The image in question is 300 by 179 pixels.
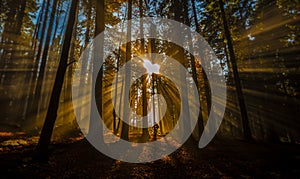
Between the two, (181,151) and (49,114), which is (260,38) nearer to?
(181,151)

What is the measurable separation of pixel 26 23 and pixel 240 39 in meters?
23.2

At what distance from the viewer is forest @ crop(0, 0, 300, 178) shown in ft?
21.6

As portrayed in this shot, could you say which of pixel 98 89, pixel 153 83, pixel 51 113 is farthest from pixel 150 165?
pixel 153 83

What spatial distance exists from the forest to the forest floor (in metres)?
0.04

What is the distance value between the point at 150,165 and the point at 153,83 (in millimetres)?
11036

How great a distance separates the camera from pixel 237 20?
49.8ft

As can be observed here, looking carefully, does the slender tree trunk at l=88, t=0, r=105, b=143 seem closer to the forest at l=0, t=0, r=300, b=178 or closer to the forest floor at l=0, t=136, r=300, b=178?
the forest at l=0, t=0, r=300, b=178

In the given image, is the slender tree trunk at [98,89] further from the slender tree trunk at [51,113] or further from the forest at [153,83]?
the slender tree trunk at [51,113]

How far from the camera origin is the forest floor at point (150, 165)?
→ 211 inches

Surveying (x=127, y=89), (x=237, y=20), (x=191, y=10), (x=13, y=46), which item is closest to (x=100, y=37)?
(x=127, y=89)

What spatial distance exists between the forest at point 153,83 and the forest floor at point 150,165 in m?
0.04

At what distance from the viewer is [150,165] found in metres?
7.11

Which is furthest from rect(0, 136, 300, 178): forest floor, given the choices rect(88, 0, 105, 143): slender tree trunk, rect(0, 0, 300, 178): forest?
rect(88, 0, 105, 143): slender tree trunk

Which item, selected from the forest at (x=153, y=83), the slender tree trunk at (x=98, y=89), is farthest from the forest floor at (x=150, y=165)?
the slender tree trunk at (x=98, y=89)
